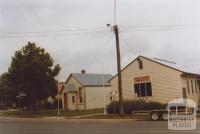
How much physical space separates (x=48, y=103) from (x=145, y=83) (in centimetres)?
3186

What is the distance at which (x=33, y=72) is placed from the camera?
52.0 m

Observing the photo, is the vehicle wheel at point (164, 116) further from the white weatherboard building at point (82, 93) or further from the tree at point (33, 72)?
the white weatherboard building at point (82, 93)

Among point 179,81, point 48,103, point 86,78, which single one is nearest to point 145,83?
point 179,81

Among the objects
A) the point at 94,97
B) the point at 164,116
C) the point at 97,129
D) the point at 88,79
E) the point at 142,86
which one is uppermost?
the point at 88,79

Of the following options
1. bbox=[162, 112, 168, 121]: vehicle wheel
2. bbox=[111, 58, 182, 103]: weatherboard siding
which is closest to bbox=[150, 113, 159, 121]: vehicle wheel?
bbox=[162, 112, 168, 121]: vehicle wheel

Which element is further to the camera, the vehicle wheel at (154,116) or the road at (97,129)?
the vehicle wheel at (154,116)

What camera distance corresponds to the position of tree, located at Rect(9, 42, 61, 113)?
171 ft

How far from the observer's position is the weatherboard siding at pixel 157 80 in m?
A: 41.7

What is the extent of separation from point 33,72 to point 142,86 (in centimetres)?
1503

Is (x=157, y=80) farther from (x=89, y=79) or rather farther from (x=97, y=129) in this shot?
(x=97, y=129)

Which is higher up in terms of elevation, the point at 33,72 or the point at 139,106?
the point at 33,72

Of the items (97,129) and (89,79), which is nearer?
(97,129)

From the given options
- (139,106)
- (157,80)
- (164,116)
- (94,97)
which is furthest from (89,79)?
(164,116)

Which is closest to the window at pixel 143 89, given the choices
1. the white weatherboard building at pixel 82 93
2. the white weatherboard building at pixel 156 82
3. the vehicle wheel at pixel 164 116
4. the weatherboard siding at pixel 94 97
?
the white weatherboard building at pixel 156 82
